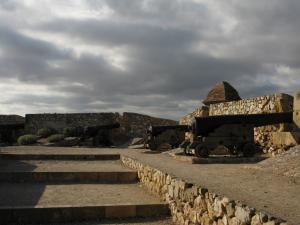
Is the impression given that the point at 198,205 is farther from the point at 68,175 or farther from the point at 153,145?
the point at 153,145

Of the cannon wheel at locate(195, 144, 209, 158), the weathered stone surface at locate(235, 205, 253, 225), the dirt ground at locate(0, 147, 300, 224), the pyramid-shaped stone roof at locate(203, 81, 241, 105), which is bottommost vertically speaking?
the weathered stone surface at locate(235, 205, 253, 225)

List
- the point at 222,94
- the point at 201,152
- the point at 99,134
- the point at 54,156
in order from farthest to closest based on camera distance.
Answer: the point at 99,134
the point at 222,94
the point at 54,156
the point at 201,152

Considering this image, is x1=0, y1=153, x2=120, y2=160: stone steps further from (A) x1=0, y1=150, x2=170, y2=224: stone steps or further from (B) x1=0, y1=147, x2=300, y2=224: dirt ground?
(B) x1=0, y1=147, x2=300, y2=224: dirt ground

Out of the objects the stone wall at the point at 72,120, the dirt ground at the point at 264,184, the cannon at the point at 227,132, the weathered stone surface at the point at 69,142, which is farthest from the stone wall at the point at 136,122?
the dirt ground at the point at 264,184

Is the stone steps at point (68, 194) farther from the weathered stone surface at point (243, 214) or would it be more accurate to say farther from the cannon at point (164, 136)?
the cannon at point (164, 136)

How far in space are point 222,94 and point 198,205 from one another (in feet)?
53.3

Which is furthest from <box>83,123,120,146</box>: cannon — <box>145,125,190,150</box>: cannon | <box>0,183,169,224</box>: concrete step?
<box>0,183,169,224</box>: concrete step

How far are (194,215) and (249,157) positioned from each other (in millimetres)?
5472

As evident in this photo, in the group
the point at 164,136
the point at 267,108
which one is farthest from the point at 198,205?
the point at 164,136

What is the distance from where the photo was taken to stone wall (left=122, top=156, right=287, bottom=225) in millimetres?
4553

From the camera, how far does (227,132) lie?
12.1 m

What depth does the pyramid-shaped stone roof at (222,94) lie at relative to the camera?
21.8 m

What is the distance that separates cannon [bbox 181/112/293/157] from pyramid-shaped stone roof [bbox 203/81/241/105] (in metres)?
9.48

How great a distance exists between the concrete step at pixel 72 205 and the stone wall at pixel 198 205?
12.7 inches
